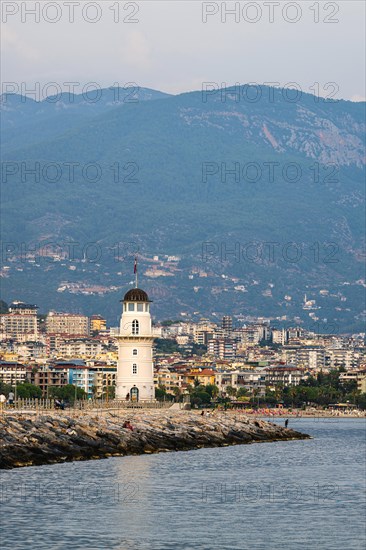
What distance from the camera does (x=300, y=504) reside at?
179 feet

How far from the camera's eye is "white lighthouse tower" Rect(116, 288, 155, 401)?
315 ft

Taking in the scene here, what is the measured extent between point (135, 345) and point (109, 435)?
1964cm

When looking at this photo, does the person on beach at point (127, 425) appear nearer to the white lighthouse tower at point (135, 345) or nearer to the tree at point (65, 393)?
the white lighthouse tower at point (135, 345)

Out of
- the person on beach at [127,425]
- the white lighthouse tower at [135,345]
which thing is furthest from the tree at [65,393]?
the person on beach at [127,425]

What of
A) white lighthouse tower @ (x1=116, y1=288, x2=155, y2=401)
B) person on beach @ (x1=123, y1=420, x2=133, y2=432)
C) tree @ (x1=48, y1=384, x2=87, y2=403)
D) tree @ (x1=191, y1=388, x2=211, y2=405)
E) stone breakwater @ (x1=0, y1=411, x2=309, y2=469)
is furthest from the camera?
tree @ (x1=191, y1=388, x2=211, y2=405)

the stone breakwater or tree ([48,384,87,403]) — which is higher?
tree ([48,384,87,403])

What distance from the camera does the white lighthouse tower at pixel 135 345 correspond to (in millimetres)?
95875

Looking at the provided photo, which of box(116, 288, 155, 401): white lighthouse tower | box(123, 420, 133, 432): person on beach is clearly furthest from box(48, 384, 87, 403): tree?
box(123, 420, 133, 432): person on beach

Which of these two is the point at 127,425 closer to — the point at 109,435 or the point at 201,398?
the point at 109,435

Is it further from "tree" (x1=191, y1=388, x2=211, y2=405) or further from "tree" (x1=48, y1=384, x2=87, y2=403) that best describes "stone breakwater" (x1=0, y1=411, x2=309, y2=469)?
"tree" (x1=191, y1=388, x2=211, y2=405)

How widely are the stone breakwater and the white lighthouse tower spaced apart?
9.06 ft

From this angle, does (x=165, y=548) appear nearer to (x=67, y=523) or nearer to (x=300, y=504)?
(x=67, y=523)

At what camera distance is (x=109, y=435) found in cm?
7650

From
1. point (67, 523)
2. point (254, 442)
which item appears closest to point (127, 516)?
point (67, 523)
